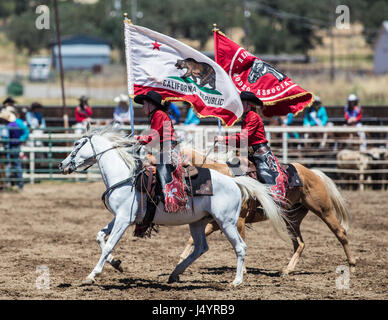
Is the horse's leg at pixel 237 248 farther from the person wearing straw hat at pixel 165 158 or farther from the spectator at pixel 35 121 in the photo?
the spectator at pixel 35 121

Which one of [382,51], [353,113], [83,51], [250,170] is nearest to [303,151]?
[353,113]

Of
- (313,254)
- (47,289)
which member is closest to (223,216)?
(47,289)

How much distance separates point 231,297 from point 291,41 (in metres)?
58.7

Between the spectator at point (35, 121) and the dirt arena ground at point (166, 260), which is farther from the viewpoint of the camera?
the spectator at point (35, 121)

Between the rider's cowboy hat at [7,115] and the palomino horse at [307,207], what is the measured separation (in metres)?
7.70

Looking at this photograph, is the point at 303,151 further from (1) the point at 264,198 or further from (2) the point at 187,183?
(2) the point at 187,183

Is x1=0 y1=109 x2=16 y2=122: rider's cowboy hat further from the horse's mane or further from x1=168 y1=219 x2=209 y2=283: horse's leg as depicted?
x1=168 y1=219 x2=209 y2=283: horse's leg

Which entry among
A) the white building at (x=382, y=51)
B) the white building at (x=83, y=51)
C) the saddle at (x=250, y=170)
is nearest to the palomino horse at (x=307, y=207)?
the saddle at (x=250, y=170)

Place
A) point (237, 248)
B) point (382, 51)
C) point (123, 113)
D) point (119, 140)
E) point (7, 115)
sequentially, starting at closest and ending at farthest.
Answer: point (237, 248) < point (119, 140) < point (7, 115) < point (123, 113) < point (382, 51)

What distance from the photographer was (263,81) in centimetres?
870

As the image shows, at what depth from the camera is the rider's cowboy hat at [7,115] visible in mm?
14773

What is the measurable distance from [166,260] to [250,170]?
1.84 meters

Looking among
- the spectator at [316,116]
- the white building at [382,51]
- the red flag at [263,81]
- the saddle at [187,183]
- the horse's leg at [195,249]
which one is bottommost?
the horse's leg at [195,249]

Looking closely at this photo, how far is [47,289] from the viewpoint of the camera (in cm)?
662
